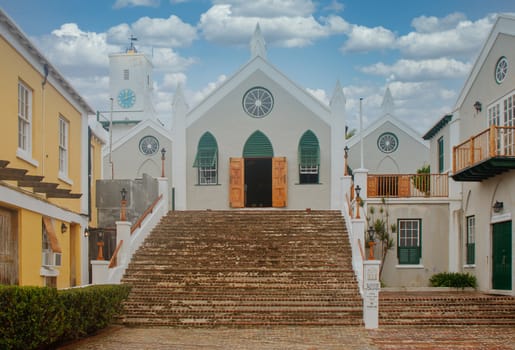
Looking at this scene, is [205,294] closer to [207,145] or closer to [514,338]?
[514,338]

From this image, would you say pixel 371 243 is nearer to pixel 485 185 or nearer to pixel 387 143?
pixel 485 185

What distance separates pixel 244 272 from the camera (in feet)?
64.7

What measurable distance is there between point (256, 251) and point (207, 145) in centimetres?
864

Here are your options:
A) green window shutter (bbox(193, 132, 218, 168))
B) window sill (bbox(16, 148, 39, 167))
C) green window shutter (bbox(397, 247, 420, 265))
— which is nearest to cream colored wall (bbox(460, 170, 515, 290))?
green window shutter (bbox(397, 247, 420, 265))

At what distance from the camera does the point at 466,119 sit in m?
22.9

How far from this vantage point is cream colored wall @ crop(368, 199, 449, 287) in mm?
23797

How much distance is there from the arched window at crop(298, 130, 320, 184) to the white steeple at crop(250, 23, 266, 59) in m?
3.80

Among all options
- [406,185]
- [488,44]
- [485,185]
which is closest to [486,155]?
[485,185]

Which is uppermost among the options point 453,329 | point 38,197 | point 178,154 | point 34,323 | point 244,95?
point 244,95

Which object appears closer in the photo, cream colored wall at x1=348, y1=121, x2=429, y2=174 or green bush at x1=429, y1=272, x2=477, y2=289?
green bush at x1=429, y1=272, x2=477, y2=289

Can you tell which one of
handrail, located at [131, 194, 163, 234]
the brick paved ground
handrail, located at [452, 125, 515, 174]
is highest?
handrail, located at [452, 125, 515, 174]

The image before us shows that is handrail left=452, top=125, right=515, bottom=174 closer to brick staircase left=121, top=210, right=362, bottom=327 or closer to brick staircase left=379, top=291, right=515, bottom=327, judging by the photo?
brick staircase left=379, top=291, right=515, bottom=327

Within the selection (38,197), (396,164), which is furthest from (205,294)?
(396,164)

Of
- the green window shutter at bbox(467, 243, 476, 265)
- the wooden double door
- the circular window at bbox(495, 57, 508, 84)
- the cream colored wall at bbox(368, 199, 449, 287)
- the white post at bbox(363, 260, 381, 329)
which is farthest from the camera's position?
the wooden double door
